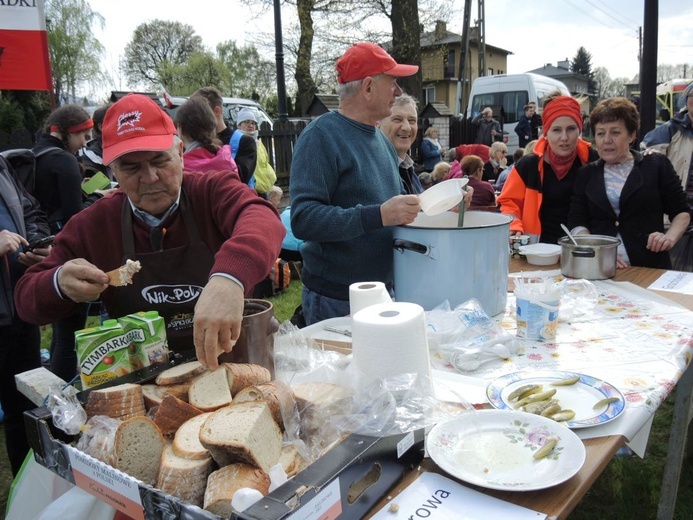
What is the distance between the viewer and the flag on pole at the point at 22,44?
3.18 m

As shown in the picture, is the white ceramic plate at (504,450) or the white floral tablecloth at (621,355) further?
the white floral tablecloth at (621,355)

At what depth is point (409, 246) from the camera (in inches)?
70.0

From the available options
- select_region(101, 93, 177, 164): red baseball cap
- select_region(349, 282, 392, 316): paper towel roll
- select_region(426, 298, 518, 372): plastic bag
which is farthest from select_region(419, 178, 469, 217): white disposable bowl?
select_region(101, 93, 177, 164): red baseball cap

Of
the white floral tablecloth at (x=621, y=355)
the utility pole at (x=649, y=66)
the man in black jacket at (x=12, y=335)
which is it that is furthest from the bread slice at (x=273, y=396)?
the utility pole at (x=649, y=66)

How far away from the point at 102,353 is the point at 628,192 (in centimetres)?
254

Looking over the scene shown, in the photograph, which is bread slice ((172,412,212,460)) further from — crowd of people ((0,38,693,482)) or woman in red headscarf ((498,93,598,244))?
woman in red headscarf ((498,93,598,244))

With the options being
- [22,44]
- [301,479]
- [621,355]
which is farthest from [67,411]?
[22,44]

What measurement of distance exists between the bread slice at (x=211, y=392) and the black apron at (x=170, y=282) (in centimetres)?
44

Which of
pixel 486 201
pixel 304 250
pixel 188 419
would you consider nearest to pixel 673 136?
pixel 486 201

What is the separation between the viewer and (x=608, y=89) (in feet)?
176

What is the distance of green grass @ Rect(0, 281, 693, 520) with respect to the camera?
231 cm

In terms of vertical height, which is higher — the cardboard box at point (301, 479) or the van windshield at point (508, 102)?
the van windshield at point (508, 102)

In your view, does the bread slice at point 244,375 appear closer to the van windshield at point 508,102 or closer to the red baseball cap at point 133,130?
the red baseball cap at point 133,130

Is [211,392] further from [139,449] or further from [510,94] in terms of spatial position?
[510,94]
